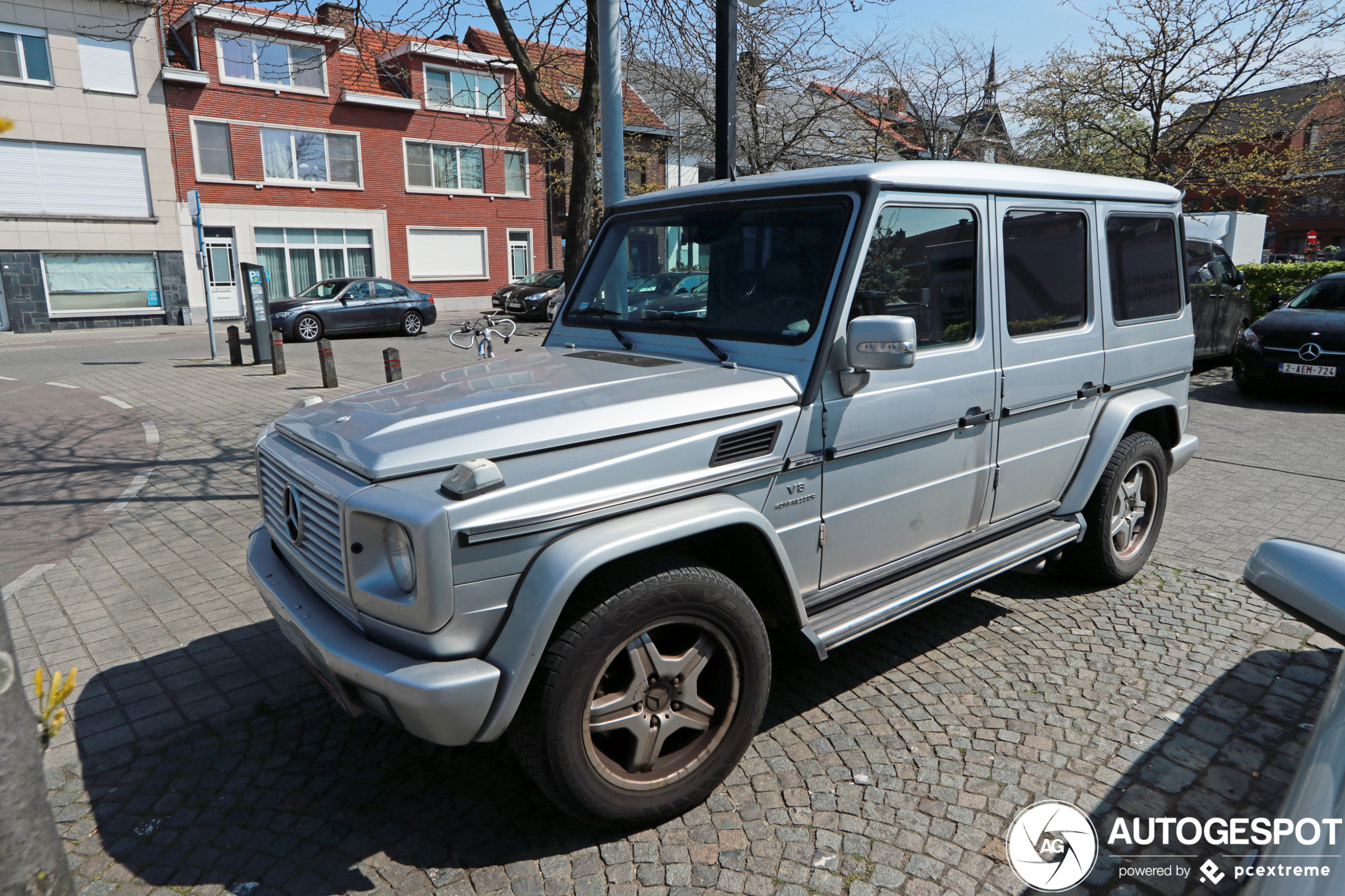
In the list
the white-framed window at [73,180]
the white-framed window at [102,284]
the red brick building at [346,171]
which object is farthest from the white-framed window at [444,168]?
the white-framed window at [102,284]

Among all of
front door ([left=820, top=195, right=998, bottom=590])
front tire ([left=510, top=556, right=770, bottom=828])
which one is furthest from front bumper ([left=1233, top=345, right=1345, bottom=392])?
front tire ([left=510, top=556, right=770, bottom=828])

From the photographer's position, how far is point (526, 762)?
2613 millimetres

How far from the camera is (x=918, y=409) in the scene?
3.48 meters

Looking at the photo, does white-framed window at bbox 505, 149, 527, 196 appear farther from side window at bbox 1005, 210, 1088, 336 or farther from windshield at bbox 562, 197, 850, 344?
side window at bbox 1005, 210, 1088, 336

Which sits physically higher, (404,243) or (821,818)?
(404,243)

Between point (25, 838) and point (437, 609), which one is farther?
point (437, 609)

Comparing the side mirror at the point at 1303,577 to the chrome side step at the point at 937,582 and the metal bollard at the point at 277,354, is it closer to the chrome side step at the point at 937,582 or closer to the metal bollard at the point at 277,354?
the chrome side step at the point at 937,582

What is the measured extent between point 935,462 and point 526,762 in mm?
2044

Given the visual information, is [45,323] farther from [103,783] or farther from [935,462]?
[935,462]

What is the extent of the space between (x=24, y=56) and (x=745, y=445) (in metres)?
29.9

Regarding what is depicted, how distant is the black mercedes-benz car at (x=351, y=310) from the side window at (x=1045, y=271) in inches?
735

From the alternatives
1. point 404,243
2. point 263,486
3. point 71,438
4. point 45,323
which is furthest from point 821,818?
point 404,243

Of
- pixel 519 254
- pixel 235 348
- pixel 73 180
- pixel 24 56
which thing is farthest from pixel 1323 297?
pixel 24 56

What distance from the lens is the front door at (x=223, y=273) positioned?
90.2 feet
